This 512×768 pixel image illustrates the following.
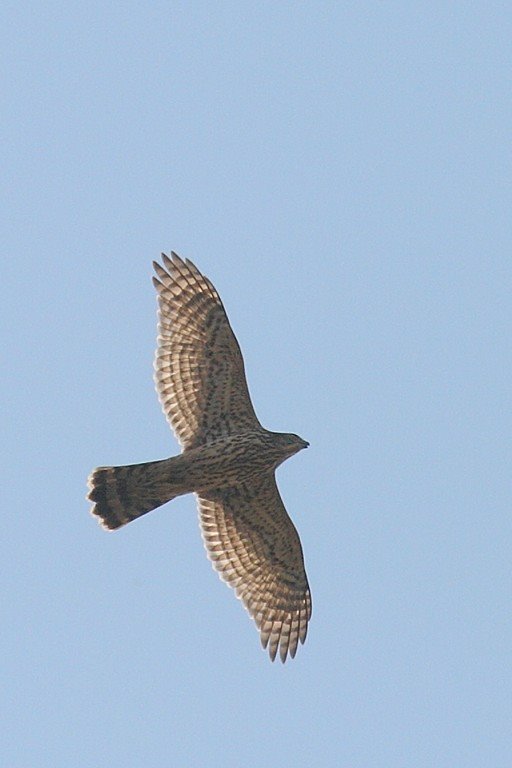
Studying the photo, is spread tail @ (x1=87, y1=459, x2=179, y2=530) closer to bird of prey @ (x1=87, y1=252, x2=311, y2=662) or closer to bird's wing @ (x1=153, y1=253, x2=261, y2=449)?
bird of prey @ (x1=87, y1=252, x2=311, y2=662)

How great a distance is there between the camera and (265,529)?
18.7 metres

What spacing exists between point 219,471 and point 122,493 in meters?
1.24

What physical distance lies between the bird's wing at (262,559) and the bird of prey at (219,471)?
13 millimetres

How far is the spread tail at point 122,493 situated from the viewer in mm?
17688

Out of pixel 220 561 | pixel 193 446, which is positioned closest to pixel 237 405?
pixel 193 446

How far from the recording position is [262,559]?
742 inches

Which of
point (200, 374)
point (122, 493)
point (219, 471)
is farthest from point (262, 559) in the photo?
point (200, 374)

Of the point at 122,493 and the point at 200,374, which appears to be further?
the point at 200,374

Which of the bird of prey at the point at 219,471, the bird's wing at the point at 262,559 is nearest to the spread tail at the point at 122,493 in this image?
the bird of prey at the point at 219,471

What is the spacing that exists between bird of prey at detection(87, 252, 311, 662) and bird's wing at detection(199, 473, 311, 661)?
13 mm

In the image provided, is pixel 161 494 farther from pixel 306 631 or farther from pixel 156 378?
pixel 306 631

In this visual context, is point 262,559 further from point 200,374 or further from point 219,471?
point 200,374

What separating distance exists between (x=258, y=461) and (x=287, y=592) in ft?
7.16

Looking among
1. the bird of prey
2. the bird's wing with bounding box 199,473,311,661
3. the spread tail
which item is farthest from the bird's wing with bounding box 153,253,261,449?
the bird's wing with bounding box 199,473,311,661
